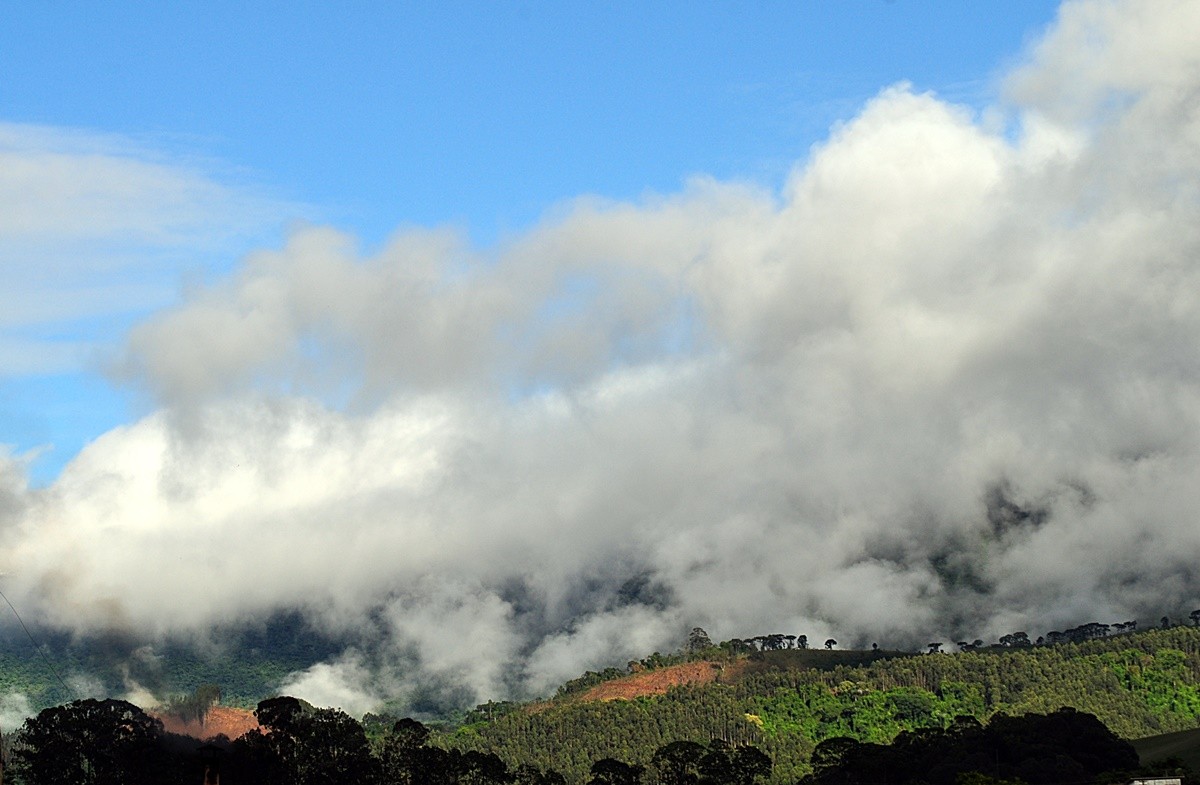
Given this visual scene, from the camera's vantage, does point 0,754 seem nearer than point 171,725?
Yes

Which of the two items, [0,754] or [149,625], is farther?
[149,625]

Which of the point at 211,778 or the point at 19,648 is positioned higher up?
the point at 19,648

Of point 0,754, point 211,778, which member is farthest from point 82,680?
point 0,754

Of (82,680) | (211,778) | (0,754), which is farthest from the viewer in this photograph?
(82,680)

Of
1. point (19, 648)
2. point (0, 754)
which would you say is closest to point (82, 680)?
point (19, 648)

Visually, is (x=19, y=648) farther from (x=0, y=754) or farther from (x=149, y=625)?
(x=0, y=754)

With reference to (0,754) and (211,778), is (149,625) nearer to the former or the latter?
(211,778)

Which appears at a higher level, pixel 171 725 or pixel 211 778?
pixel 171 725

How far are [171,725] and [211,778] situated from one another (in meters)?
23.0

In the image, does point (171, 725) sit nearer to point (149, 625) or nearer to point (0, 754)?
point (149, 625)

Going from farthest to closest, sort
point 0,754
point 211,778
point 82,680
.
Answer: point 82,680 < point 211,778 < point 0,754

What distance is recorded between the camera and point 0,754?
11506 centimetres

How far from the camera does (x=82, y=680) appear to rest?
152 meters

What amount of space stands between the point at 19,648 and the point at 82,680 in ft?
23.6
